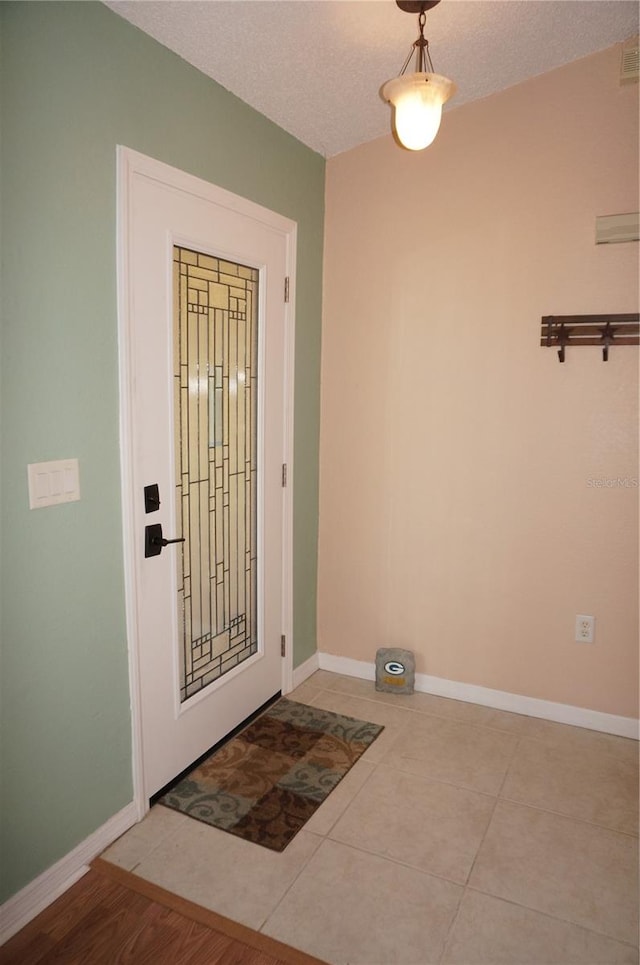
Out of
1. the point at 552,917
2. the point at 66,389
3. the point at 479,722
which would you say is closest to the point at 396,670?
the point at 479,722

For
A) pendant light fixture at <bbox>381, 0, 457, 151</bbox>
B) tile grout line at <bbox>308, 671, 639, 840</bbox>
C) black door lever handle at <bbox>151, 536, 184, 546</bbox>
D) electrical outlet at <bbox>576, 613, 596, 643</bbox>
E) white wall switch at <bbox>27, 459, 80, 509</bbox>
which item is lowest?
tile grout line at <bbox>308, 671, 639, 840</bbox>

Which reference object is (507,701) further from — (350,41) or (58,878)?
(350,41)

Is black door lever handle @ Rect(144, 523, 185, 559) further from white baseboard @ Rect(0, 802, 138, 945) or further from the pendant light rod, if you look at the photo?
the pendant light rod

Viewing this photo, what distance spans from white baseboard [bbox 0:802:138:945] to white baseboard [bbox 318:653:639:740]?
55.4 inches

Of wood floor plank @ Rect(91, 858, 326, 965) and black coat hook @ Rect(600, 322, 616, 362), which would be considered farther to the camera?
black coat hook @ Rect(600, 322, 616, 362)

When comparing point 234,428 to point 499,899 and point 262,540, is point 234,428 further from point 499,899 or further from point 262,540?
point 499,899

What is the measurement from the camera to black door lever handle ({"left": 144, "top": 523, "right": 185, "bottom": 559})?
2.13m

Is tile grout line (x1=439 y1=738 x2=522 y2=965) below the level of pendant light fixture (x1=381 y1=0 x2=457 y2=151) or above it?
below

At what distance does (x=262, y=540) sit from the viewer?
282 centimetres

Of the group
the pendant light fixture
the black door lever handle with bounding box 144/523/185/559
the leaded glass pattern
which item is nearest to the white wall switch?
the black door lever handle with bounding box 144/523/185/559

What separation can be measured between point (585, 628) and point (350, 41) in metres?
2.47

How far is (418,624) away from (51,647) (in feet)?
6.02

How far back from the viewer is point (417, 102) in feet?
5.90

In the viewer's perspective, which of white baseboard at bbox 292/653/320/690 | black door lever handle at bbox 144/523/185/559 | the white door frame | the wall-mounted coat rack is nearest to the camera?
the white door frame
